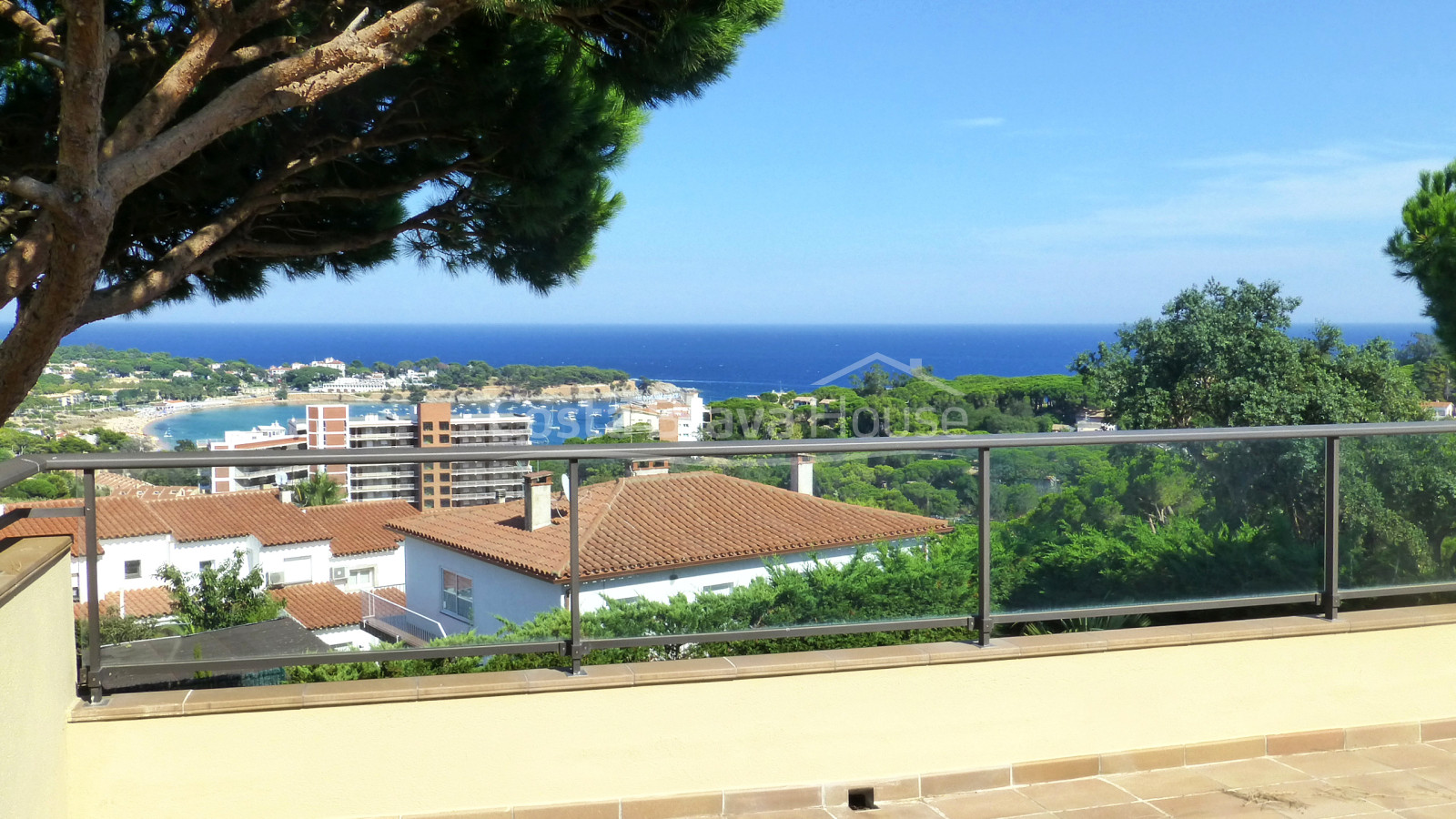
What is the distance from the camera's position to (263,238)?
6.99 metres

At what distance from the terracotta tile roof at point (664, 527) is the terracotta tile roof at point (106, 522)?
0.66 metres

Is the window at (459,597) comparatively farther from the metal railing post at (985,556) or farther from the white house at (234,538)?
the metal railing post at (985,556)

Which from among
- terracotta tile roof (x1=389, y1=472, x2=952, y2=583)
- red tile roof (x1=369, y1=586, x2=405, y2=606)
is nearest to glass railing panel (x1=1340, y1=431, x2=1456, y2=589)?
terracotta tile roof (x1=389, y1=472, x2=952, y2=583)

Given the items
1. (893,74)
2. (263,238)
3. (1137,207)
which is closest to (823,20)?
(893,74)

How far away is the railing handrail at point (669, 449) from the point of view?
9.29ft

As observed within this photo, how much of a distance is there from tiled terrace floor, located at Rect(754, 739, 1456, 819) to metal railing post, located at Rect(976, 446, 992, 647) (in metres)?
0.51

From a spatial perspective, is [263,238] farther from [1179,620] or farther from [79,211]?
[1179,620]

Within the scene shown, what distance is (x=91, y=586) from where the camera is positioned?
2.86 m

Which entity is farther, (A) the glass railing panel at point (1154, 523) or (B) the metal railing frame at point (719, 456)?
(A) the glass railing panel at point (1154, 523)

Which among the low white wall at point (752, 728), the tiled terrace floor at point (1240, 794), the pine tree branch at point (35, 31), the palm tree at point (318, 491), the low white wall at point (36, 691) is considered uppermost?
the pine tree branch at point (35, 31)

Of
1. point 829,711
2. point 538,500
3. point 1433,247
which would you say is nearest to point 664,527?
point 538,500

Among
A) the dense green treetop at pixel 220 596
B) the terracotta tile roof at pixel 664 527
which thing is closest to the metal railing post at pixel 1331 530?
the terracotta tile roof at pixel 664 527

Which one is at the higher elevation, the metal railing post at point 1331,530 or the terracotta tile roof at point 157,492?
the terracotta tile roof at point 157,492

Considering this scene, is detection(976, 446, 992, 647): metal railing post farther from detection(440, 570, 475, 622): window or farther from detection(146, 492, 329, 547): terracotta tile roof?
detection(146, 492, 329, 547): terracotta tile roof
